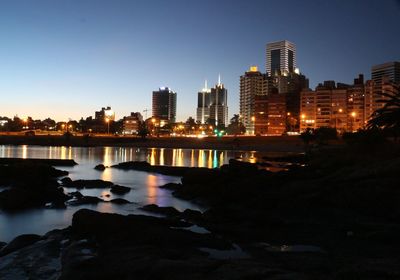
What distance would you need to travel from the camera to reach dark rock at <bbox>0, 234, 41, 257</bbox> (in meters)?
14.9

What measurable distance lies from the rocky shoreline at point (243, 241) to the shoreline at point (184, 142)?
96665 mm

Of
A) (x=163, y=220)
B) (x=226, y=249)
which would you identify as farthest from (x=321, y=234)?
(x=163, y=220)

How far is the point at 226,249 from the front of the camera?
573 inches

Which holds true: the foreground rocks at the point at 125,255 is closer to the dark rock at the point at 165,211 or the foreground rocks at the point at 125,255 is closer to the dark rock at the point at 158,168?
the dark rock at the point at 165,211

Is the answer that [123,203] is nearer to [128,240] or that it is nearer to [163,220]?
[163,220]

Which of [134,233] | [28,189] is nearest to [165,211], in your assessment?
[134,233]

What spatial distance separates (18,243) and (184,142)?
140853 millimetres

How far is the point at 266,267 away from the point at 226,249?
445 centimetres

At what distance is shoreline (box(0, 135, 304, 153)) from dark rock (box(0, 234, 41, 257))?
351ft

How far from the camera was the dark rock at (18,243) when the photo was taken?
48.8 ft

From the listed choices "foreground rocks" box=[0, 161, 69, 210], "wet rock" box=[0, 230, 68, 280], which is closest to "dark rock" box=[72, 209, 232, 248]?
"wet rock" box=[0, 230, 68, 280]

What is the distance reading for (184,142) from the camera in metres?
156

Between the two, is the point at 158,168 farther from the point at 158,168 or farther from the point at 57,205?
the point at 57,205

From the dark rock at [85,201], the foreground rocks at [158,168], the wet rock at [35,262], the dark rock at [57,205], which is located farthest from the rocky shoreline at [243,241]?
the foreground rocks at [158,168]
